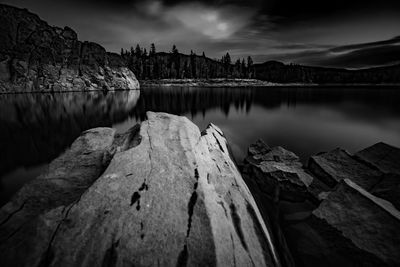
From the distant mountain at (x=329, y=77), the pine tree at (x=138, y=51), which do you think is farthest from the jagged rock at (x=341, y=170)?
the distant mountain at (x=329, y=77)

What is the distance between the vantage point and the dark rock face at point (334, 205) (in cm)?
433

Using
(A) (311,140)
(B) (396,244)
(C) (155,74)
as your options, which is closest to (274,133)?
(A) (311,140)

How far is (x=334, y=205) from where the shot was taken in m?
5.20

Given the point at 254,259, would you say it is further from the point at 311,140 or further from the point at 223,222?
the point at 311,140

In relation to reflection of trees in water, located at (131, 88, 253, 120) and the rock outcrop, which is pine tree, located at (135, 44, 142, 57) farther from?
reflection of trees in water, located at (131, 88, 253, 120)

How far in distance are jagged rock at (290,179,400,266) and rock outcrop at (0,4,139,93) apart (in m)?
80.3

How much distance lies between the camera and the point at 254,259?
3.54 metres

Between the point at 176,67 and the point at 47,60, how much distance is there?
7929 cm

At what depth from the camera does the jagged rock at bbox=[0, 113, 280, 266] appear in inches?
125

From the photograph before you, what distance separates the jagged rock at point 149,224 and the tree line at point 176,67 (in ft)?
408

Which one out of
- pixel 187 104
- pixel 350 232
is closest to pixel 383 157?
pixel 350 232

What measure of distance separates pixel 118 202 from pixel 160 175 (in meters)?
1.16

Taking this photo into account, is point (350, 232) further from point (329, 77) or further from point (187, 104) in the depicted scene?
point (329, 77)

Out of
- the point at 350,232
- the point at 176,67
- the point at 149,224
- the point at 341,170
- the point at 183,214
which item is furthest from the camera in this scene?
the point at 176,67
